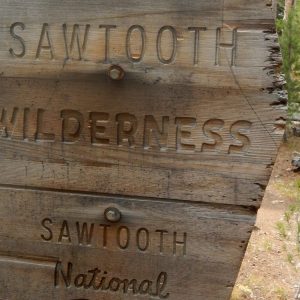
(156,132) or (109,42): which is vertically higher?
(109,42)

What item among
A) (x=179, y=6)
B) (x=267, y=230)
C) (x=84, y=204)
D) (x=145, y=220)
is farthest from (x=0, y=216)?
(x=267, y=230)

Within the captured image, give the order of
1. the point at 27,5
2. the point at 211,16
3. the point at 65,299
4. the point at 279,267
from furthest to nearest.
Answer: the point at 279,267 → the point at 65,299 → the point at 27,5 → the point at 211,16

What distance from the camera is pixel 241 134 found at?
1801mm

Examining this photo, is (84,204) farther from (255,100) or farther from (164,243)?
(255,100)

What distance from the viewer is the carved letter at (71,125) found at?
1919mm

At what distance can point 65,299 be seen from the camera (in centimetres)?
203

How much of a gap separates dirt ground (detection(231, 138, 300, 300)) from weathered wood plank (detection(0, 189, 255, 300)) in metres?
1.32

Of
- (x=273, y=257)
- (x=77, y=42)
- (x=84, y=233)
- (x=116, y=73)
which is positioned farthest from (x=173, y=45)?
(x=273, y=257)

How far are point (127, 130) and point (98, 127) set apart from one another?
9 cm

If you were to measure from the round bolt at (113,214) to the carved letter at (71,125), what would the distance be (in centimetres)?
23

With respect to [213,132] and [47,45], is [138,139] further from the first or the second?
[47,45]

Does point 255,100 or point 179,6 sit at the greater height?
point 179,6

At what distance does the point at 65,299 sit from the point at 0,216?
334 mm

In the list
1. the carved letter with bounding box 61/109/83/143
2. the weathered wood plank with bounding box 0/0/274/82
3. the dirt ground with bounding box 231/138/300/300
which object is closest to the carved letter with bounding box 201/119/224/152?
the weathered wood plank with bounding box 0/0/274/82
